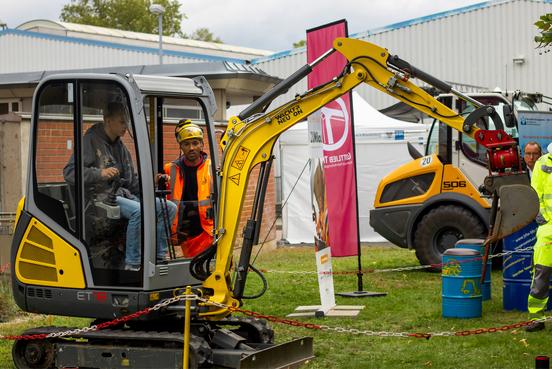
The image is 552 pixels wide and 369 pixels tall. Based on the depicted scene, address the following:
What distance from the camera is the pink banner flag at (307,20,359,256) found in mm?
13258

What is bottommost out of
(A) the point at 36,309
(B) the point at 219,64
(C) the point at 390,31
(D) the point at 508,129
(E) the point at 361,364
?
(E) the point at 361,364

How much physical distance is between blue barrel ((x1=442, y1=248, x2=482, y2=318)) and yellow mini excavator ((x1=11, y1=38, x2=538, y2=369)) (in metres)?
3.07

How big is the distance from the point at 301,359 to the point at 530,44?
22448 mm

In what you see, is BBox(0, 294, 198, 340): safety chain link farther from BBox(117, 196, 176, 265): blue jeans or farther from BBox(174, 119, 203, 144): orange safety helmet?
BBox(174, 119, 203, 144): orange safety helmet

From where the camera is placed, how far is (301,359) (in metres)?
9.40

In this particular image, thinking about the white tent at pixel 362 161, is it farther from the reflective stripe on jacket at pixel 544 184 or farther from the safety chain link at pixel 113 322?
the safety chain link at pixel 113 322

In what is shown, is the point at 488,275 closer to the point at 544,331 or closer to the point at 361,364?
the point at 544,331

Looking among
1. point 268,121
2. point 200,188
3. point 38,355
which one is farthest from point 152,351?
point 268,121

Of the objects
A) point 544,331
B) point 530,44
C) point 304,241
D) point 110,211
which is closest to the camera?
Answer: point 110,211

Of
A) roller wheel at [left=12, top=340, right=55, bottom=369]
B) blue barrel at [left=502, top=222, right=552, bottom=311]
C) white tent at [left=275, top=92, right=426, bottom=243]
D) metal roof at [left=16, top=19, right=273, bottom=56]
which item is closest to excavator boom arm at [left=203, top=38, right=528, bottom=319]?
roller wheel at [left=12, top=340, right=55, bottom=369]

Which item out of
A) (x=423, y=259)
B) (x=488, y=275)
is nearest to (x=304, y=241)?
(x=423, y=259)

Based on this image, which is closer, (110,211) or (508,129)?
(110,211)

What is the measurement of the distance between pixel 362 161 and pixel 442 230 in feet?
23.8

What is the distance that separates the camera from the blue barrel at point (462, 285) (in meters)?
11.9
